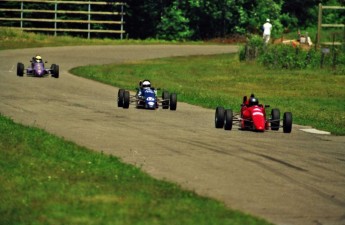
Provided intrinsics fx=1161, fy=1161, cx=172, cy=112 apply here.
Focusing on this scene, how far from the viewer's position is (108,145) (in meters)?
22.6

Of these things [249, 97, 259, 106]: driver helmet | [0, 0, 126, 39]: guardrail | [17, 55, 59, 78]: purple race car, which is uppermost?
[0, 0, 126, 39]: guardrail

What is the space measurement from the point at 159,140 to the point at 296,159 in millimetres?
3490

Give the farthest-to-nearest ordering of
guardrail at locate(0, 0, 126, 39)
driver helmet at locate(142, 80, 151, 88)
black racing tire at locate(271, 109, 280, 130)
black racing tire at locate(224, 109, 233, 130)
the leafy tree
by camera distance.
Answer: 1. the leafy tree
2. guardrail at locate(0, 0, 126, 39)
3. driver helmet at locate(142, 80, 151, 88)
4. black racing tire at locate(271, 109, 280, 130)
5. black racing tire at locate(224, 109, 233, 130)

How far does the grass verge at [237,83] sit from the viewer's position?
35719mm

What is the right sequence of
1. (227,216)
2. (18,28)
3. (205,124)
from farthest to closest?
(18,28), (205,124), (227,216)

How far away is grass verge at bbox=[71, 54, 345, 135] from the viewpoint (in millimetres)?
35719

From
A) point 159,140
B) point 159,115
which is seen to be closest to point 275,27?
point 159,115

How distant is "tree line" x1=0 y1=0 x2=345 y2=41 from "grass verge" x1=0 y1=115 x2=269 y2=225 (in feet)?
179

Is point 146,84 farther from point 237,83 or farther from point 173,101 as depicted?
point 237,83

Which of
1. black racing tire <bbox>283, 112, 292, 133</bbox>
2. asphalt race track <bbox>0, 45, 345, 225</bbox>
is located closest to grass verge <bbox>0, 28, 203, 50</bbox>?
asphalt race track <bbox>0, 45, 345, 225</bbox>

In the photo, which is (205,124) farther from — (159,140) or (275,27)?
(275,27)

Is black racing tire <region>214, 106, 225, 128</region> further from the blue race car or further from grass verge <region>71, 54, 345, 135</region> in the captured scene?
the blue race car

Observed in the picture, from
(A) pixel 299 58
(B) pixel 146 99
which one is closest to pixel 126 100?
(B) pixel 146 99

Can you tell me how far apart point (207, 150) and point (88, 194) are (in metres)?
6.43
